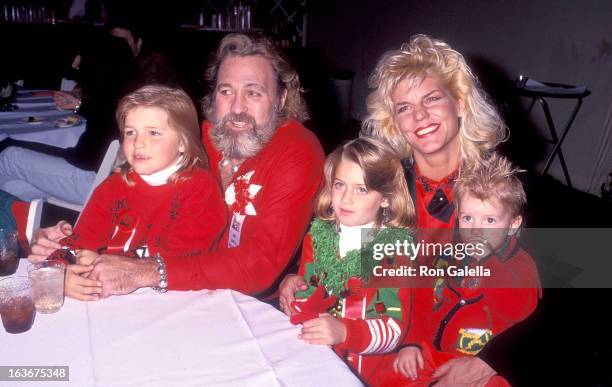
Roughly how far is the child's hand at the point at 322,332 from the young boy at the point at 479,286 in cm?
28

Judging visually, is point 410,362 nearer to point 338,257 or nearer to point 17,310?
point 338,257

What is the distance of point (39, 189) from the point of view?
2705mm

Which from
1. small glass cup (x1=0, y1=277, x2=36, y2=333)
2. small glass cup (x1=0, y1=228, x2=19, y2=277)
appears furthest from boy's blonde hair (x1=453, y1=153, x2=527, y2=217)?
small glass cup (x1=0, y1=228, x2=19, y2=277)

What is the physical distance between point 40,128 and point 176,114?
174 cm

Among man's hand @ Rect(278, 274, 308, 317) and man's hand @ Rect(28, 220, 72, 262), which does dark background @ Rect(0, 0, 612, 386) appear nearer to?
man's hand @ Rect(278, 274, 308, 317)

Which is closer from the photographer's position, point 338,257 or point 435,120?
point 338,257

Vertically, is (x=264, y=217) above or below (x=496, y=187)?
below

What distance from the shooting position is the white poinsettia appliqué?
1562 millimetres

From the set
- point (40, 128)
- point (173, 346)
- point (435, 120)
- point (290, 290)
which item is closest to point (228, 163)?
point (290, 290)

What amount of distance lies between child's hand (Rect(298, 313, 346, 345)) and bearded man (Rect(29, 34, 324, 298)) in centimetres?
32

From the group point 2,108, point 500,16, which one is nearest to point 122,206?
point 2,108

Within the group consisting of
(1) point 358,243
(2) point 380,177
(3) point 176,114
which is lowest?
(1) point 358,243

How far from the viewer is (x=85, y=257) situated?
1260 mm

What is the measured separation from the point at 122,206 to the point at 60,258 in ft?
0.90
